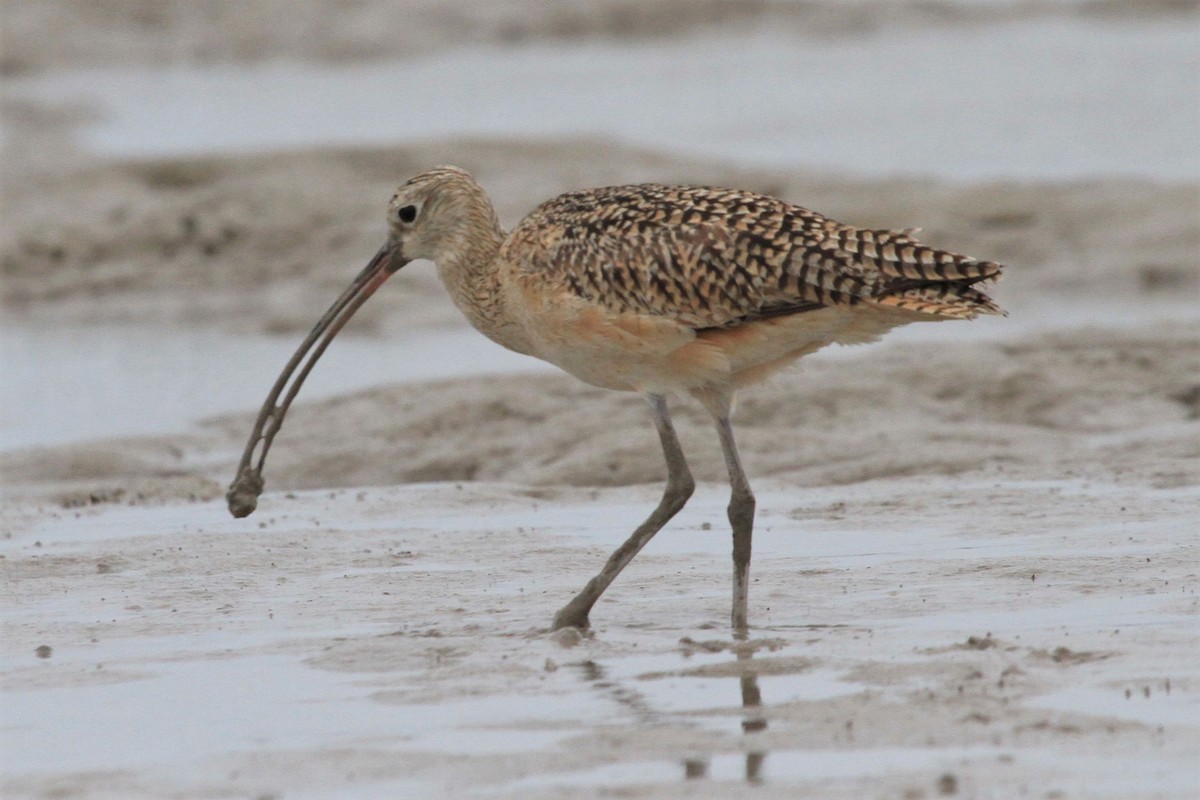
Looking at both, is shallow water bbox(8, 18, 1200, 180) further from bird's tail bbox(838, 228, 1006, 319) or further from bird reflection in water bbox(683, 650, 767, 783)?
bird reflection in water bbox(683, 650, 767, 783)

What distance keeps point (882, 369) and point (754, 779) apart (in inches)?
235

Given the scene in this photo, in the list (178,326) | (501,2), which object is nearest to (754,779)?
(178,326)

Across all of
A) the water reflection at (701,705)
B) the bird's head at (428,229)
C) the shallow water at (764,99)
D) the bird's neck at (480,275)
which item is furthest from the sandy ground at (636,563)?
the shallow water at (764,99)

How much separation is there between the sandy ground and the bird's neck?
2.82 feet

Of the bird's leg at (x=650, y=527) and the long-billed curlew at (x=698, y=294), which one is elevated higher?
the long-billed curlew at (x=698, y=294)

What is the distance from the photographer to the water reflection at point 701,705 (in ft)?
15.1

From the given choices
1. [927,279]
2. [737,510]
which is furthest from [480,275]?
[927,279]

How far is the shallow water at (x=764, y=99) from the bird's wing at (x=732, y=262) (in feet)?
31.1

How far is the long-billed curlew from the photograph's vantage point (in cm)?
602

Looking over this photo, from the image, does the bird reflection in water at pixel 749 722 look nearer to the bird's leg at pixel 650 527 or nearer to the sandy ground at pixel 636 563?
the sandy ground at pixel 636 563

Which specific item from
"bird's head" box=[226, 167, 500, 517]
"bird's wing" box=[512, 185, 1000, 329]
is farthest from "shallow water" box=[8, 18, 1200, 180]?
"bird's wing" box=[512, 185, 1000, 329]

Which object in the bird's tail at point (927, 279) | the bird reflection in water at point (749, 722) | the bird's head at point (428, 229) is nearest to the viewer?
the bird reflection in water at point (749, 722)

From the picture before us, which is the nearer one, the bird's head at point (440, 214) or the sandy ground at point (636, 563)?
the sandy ground at point (636, 563)

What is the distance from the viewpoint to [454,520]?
810 centimetres
